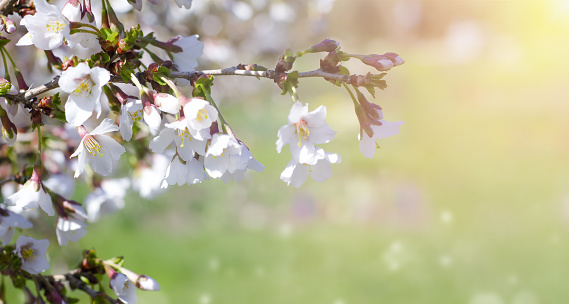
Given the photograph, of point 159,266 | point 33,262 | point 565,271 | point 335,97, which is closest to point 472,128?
point 335,97

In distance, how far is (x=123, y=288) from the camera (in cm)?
162

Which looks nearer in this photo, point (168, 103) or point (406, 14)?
point (168, 103)

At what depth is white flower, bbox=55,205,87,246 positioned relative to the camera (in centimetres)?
179

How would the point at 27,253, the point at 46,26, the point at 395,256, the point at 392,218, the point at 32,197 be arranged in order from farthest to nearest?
the point at 392,218 → the point at 395,256 → the point at 27,253 → the point at 32,197 → the point at 46,26

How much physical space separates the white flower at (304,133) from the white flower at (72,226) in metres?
0.92

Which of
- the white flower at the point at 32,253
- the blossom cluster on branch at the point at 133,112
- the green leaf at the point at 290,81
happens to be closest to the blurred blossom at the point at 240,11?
the blossom cluster on branch at the point at 133,112

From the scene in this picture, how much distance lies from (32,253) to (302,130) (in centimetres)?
104

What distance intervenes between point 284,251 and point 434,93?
8.83 m

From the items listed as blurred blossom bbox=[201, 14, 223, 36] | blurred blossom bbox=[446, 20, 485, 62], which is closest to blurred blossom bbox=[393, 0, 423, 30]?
blurred blossom bbox=[446, 20, 485, 62]

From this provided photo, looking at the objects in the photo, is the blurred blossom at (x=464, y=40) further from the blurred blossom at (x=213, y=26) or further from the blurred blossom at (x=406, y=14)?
the blurred blossom at (x=213, y=26)

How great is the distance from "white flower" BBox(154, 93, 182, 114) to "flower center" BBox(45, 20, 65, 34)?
0.31 metres

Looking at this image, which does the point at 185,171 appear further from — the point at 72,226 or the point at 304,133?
the point at 72,226

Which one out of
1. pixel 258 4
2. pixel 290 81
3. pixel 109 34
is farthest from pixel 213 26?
pixel 290 81

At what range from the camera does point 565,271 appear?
4.76 m
